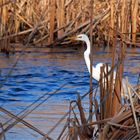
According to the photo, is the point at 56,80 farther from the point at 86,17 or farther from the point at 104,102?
the point at 104,102

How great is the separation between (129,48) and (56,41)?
172cm

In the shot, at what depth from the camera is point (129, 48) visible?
14.5 meters

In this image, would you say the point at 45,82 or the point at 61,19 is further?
the point at 61,19

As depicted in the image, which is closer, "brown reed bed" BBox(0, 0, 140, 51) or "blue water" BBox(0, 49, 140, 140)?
"blue water" BBox(0, 49, 140, 140)

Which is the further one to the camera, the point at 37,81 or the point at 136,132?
the point at 37,81

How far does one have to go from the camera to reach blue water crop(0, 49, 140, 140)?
6618mm

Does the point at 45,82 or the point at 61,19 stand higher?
the point at 61,19

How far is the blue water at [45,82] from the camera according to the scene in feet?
21.7

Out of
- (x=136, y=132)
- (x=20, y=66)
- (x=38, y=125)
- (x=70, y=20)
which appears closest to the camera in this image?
(x=136, y=132)

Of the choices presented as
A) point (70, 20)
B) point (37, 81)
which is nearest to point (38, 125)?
point (37, 81)

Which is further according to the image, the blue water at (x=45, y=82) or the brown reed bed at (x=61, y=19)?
the brown reed bed at (x=61, y=19)

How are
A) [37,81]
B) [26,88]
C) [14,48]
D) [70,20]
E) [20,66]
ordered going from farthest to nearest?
[70,20], [14,48], [20,66], [37,81], [26,88]

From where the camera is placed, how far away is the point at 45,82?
10.4m

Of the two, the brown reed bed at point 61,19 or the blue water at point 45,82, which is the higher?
the brown reed bed at point 61,19
